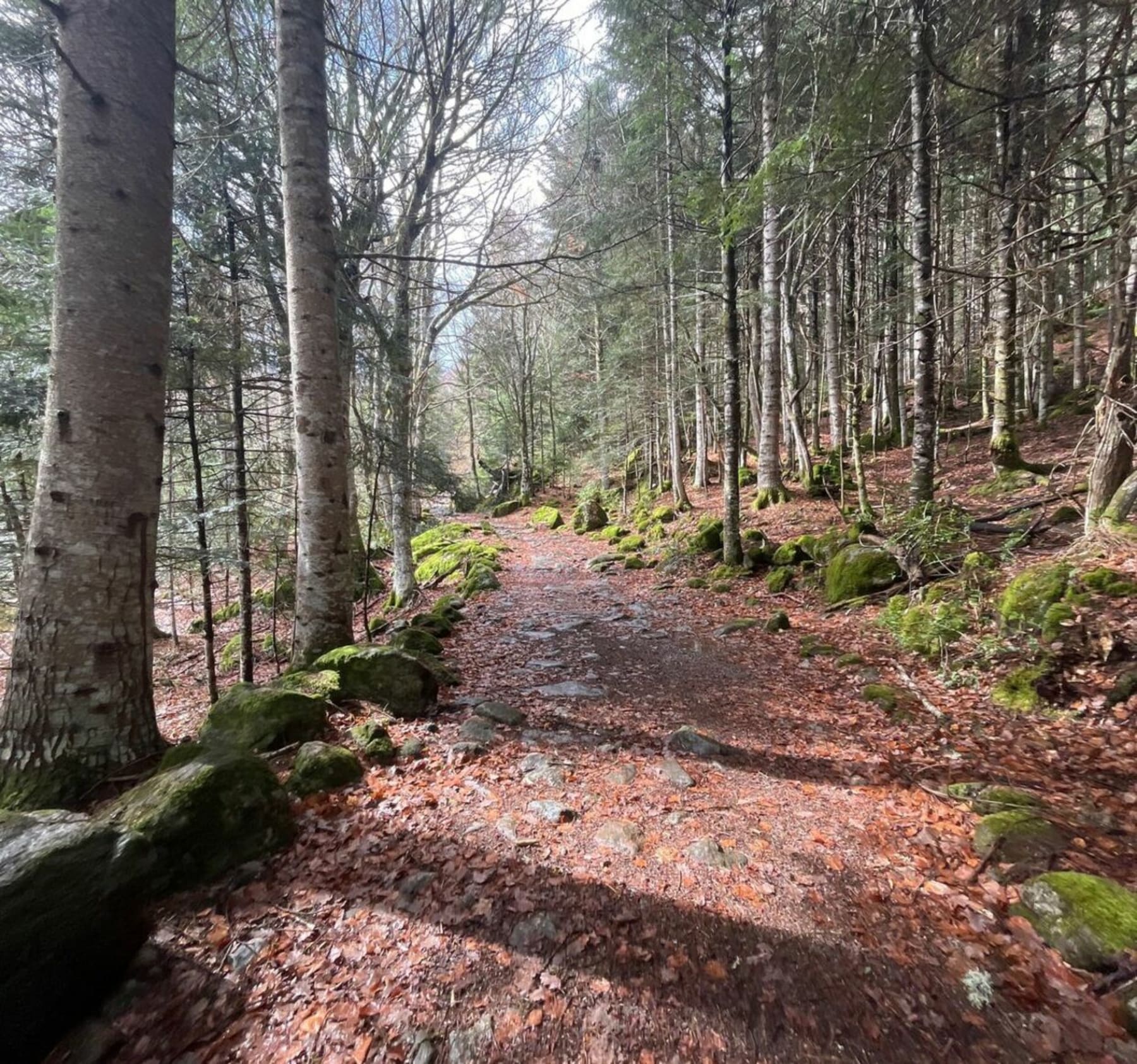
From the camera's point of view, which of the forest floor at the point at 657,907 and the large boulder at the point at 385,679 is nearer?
the forest floor at the point at 657,907

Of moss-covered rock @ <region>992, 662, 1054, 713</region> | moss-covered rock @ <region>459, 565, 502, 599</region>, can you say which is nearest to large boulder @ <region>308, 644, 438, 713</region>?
moss-covered rock @ <region>992, 662, 1054, 713</region>

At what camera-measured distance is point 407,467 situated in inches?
305

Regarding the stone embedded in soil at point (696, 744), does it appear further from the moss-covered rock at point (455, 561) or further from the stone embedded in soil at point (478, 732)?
the moss-covered rock at point (455, 561)

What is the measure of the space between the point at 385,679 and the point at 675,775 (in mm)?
2501

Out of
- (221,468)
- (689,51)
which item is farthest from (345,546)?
(689,51)

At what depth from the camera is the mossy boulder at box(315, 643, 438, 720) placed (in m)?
4.30

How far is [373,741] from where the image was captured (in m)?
3.70

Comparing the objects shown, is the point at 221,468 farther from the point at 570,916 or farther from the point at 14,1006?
the point at 570,916

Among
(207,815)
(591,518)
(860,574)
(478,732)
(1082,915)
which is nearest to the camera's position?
(1082,915)

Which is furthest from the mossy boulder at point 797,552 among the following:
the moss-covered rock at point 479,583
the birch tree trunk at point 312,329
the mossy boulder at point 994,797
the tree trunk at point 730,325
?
the birch tree trunk at point 312,329

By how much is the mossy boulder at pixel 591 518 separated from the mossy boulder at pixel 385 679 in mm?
14958

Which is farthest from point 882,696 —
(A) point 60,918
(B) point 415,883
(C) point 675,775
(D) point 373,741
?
(A) point 60,918

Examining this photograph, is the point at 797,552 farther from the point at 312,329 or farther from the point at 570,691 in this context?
the point at 312,329

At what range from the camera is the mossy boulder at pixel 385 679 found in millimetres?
4297
